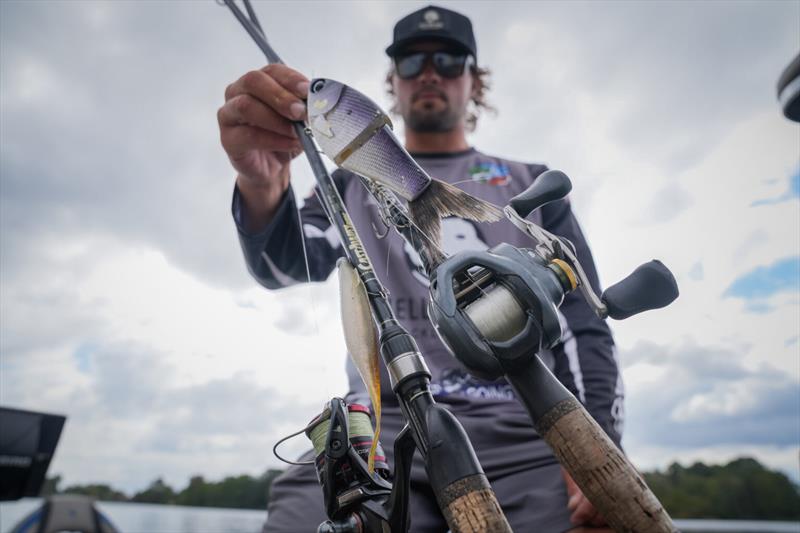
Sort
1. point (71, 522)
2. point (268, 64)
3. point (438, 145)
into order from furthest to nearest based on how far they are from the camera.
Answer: point (438, 145) → point (268, 64) → point (71, 522)

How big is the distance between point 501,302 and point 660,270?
18 centimetres

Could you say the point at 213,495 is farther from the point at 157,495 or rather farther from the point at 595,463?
the point at 595,463

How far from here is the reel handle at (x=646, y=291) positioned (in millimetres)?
623

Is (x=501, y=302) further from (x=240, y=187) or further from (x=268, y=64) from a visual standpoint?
(x=240, y=187)

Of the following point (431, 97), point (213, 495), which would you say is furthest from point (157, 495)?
point (431, 97)

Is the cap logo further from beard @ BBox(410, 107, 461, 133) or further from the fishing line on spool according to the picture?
the fishing line on spool

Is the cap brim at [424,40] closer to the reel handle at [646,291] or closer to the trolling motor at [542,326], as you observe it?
the trolling motor at [542,326]

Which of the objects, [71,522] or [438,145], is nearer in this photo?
[71,522]

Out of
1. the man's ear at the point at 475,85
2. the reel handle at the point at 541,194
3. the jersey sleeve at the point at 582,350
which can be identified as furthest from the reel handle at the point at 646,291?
the man's ear at the point at 475,85

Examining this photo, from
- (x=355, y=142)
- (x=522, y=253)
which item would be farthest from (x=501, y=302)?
(x=355, y=142)

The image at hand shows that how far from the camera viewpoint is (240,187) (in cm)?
143

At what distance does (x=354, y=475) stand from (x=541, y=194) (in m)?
0.48

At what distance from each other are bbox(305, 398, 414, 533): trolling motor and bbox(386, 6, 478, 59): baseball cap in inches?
51.7

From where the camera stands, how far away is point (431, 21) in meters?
1.73
